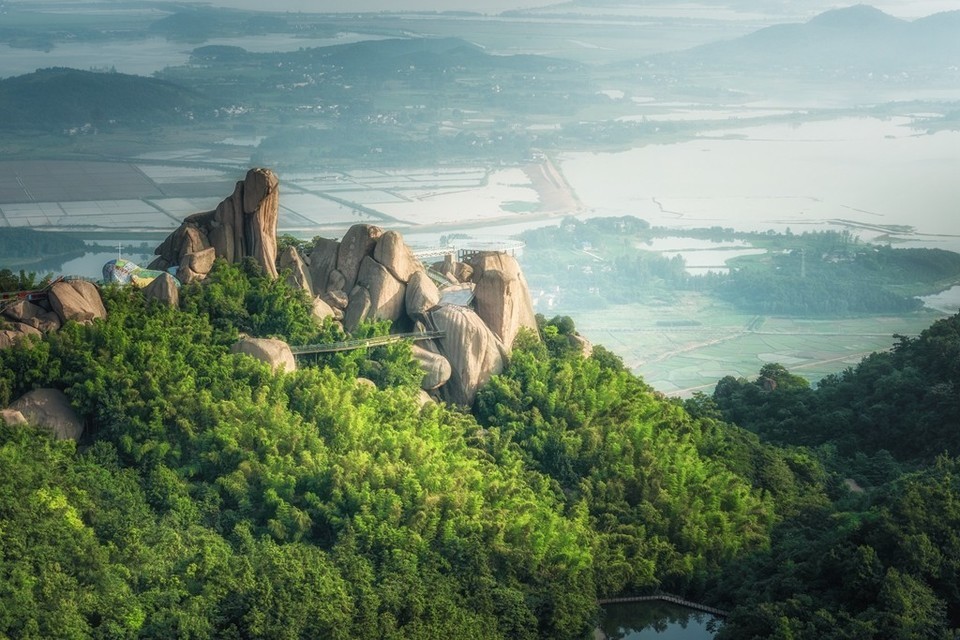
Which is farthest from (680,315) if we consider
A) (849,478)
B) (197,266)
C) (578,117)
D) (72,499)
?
(72,499)

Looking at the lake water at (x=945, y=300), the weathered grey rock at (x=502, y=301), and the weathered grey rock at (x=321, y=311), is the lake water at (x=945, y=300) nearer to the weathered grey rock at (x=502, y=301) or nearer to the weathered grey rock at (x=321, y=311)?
the weathered grey rock at (x=502, y=301)

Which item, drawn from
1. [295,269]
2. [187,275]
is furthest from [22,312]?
[295,269]

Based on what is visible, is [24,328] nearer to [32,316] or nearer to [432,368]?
[32,316]

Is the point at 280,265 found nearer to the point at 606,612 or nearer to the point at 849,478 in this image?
the point at 606,612

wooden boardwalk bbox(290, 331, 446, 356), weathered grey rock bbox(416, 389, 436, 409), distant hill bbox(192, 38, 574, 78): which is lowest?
weathered grey rock bbox(416, 389, 436, 409)

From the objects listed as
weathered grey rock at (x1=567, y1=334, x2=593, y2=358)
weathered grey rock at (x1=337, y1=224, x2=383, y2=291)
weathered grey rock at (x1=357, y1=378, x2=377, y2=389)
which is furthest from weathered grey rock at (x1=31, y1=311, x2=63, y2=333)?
weathered grey rock at (x1=567, y1=334, x2=593, y2=358)

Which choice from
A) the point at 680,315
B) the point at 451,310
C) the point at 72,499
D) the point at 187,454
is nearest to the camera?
the point at 72,499

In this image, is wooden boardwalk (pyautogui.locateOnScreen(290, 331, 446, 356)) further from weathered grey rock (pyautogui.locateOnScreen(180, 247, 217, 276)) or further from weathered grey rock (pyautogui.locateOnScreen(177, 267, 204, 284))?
weathered grey rock (pyautogui.locateOnScreen(180, 247, 217, 276))

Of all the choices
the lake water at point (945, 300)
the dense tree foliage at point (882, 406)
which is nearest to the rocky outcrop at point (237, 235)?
the dense tree foliage at point (882, 406)
